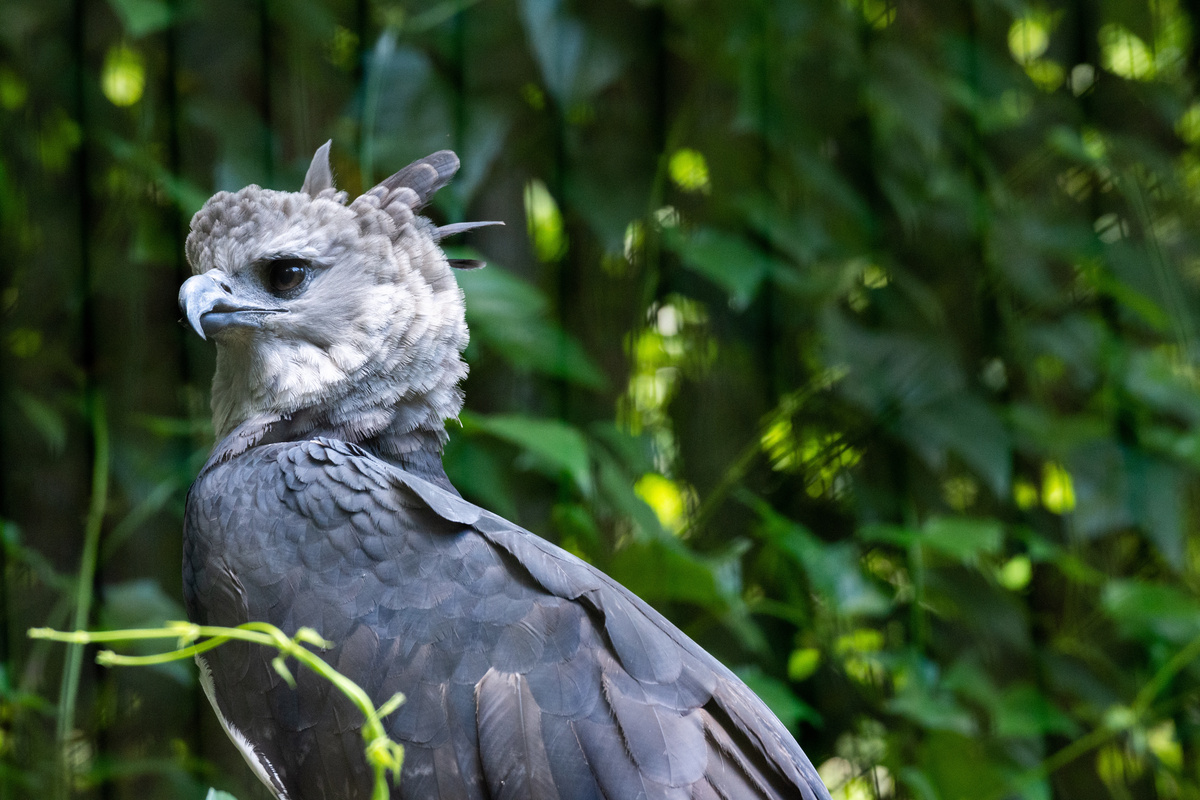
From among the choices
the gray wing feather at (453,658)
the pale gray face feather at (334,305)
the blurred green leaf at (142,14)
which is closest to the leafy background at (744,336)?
the blurred green leaf at (142,14)

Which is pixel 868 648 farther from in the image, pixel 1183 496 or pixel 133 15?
pixel 133 15

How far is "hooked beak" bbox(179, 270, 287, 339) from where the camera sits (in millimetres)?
909

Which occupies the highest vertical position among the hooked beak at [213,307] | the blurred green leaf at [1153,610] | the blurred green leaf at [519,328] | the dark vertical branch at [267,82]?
the dark vertical branch at [267,82]

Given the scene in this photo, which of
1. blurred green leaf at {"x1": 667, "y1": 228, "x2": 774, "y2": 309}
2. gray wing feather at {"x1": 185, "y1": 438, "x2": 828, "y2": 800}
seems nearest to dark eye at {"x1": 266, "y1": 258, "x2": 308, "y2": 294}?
gray wing feather at {"x1": 185, "y1": 438, "x2": 828, "y2": 800}

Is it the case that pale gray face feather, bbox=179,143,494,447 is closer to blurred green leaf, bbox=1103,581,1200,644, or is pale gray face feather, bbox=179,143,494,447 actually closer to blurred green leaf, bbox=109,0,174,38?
blurred green leaf, bbox=109,0,174,38

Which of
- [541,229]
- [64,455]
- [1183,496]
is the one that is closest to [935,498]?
[1183,496]

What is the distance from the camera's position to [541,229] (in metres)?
1.60

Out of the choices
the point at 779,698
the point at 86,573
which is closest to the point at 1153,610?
the point at 779,698

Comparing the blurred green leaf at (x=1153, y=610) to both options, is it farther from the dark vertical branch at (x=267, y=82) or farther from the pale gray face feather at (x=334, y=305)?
the dark vertical branch at (x=267, y=82)

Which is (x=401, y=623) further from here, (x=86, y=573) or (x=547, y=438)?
(x=86, y=573)

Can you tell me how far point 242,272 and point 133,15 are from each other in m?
0.59

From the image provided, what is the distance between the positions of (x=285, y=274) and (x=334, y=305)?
53mm

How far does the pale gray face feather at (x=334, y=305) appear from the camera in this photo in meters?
0.95

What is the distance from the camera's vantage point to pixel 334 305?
97 cm
